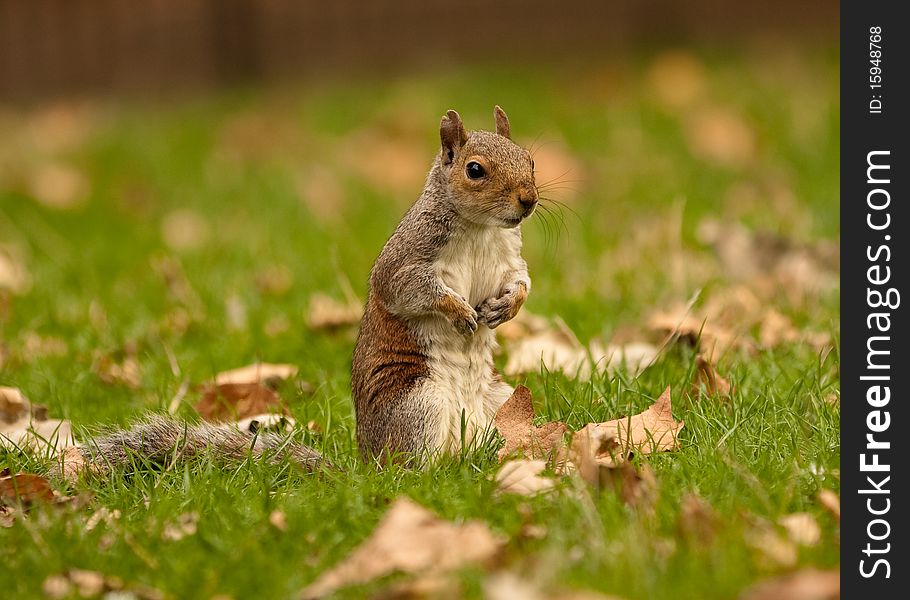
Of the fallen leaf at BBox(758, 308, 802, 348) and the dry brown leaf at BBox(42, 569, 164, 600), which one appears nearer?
the dry brown leaf at BBox(42, 569, 164, 600)

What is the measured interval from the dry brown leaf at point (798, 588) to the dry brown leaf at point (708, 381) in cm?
122

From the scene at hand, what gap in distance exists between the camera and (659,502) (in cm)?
258

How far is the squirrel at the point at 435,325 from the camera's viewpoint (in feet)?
10.1

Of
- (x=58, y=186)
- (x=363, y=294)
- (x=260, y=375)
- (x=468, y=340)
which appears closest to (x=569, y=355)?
(x=468, y=340)

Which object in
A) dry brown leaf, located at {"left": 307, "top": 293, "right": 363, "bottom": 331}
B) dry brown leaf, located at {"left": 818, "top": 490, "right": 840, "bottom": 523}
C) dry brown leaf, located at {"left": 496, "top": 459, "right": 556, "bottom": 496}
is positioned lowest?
dry brown leaf, located at {"left": 818, "top": 490, "right": 840, "bottom": 523}

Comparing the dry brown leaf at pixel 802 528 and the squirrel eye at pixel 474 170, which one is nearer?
the dry brown leaf at pixel 802 528

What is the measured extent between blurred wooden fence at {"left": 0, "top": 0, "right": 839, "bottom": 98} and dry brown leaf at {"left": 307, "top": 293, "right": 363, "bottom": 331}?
5.65 metres

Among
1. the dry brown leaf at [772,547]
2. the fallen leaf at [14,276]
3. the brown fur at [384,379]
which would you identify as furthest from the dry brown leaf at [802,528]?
the fallen leaf at [14,276]

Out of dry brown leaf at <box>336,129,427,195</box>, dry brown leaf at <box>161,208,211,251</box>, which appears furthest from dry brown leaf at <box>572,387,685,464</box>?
dry brown leaf at <box>336,129,427,195</box>

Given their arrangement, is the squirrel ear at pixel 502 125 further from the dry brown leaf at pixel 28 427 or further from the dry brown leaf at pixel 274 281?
the dry brown leaf at pixel 274 281

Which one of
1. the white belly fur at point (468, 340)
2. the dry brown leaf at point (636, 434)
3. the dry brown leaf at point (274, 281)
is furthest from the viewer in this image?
the dry brown leaf at point (274, 281)

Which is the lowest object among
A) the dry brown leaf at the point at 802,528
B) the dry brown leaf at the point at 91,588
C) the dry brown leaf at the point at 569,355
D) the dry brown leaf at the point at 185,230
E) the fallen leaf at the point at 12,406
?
the dry brown leaf at the point at 91,588

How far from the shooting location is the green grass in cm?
255

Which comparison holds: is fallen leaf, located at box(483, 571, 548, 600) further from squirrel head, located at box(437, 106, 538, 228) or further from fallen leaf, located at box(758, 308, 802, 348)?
fallen leaf, located at box(758, 308, 802, 348)
